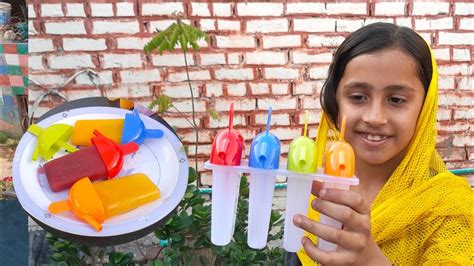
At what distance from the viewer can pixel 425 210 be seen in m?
1.09

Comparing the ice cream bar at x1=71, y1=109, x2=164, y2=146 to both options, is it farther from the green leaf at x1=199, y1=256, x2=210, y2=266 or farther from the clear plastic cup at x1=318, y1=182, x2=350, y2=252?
the green leaf at x1=199, y1=256, x2=210, y2=266

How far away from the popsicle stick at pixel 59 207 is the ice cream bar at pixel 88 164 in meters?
0.04

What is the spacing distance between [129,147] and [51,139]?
0.19 m

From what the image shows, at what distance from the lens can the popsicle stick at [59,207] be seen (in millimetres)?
1005

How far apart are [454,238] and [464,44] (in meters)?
1.55

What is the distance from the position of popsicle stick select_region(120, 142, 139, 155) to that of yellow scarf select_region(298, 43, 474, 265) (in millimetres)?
616

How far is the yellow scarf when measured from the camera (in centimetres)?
104

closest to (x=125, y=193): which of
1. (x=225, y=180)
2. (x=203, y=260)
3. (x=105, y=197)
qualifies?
(x=105, y=197)

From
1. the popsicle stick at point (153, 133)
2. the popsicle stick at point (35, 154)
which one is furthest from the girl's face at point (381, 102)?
the popsicle stick at point (35, 154)

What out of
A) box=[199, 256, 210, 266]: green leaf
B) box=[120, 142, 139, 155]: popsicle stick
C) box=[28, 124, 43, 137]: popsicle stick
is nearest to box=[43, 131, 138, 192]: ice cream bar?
box=[120, 142, 139, 155]: popsicle stick

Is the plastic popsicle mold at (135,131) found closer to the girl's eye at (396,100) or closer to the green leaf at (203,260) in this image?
the girl's eye at (396,100)

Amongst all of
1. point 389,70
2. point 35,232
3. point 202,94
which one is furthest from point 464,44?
point 35,232

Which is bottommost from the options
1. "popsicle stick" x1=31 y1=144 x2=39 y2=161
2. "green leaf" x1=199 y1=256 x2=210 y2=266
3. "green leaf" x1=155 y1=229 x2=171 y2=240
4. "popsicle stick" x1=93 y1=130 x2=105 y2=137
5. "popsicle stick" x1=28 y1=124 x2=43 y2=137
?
"green leaf" x1=199 y1=256 x2=210 y2=266

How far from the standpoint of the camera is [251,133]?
2.30 meters
